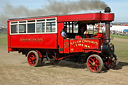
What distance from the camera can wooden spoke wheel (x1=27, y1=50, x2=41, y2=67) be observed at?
10.8 metres

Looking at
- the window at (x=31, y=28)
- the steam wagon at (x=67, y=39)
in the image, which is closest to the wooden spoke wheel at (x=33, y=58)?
the steam wagon at (x=67, y=39)

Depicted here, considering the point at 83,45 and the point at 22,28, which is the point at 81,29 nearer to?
the point at 83,45

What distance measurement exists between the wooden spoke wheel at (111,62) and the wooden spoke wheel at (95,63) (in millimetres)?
1012

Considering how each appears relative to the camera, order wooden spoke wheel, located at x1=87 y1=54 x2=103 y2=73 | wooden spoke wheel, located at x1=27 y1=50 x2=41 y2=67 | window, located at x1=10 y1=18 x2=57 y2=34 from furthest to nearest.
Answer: wooden spoke wheel, located at x1=27 y1=50 x2=41 y2=67 < window, located at x1=10 y1=18 x2=57 y2=34 < wooden spoke wheel, located at x1=87 y1=54 x2=103 y2=73

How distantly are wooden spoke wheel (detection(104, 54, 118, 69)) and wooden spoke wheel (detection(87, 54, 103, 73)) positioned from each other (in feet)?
3.32

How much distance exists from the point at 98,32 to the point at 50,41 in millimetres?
2567

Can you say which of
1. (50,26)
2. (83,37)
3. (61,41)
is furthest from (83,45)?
(50,26)

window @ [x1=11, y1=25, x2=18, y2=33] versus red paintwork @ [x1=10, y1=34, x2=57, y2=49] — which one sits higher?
window @ [x1=11, y1=25, x2=18, y2=33]

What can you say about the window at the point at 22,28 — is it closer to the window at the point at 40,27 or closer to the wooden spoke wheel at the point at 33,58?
the window at the point at 40,27

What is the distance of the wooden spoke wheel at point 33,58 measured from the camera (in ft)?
35.5

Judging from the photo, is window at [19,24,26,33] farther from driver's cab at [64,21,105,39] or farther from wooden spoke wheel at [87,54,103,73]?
wooden spoke wheel at [87,54,103,73]

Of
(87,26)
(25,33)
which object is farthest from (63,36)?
(25,33)

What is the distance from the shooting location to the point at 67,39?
31.9 feet

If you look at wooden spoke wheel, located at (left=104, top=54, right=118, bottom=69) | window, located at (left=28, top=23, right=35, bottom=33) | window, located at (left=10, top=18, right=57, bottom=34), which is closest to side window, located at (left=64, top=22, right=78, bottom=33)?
window, located at (left=10, top=18, right=57, bottom=34)
